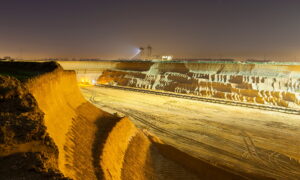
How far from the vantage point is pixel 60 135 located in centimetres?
602

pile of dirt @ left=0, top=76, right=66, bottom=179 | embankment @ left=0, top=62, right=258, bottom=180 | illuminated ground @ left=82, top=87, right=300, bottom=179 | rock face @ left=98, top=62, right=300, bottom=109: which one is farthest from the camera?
rock face @ left=98, top=62, right=300, bottom=109

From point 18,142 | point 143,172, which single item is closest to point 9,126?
point 18,142

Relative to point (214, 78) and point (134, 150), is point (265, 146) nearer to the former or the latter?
point (134, 150)

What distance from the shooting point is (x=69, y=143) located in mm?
5969

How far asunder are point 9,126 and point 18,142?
468mm

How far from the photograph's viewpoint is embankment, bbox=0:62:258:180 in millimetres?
3483

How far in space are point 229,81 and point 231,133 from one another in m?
17.4

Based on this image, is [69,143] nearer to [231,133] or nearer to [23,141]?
[23,141]

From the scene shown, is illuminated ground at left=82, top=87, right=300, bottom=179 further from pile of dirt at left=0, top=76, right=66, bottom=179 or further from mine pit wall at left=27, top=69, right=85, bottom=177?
pile of dirt at left=0, top=76, right=66, bottom=179

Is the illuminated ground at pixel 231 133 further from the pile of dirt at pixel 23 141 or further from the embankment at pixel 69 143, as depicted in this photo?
the pile of dirt at pixel 23 141

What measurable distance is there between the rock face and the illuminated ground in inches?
189

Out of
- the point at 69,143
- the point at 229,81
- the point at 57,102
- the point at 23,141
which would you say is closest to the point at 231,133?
the point at 69,143

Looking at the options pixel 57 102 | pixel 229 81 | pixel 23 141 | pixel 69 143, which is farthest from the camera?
pixel 229 81

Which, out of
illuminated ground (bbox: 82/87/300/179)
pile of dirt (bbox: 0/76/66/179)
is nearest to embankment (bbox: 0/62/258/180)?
pile of dirt (bbox: 0/76/66/179)
